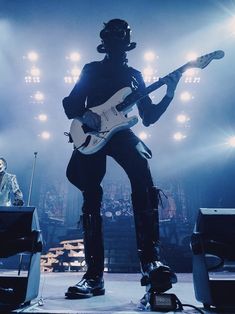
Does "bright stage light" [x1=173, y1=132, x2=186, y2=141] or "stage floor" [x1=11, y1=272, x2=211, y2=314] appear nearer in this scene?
"stage floor" [x1=11, y1=272, x2=211, y2=314]

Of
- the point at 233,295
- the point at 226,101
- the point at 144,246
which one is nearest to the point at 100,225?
the point at 144,246

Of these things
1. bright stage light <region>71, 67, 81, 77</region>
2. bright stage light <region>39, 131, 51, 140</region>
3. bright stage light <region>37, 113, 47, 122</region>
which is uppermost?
bright stage light <region>71, 67, 81, 77</region>

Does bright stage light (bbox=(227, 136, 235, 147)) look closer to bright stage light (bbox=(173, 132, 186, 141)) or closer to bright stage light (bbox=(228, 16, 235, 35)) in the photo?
bright stage light (bbox=(173, 132, 186, 141))

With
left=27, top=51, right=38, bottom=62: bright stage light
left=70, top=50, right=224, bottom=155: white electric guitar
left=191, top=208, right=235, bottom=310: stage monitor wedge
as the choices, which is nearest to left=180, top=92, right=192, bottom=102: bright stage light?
left=27, top=51, right=38, bottom=62: bright stage light

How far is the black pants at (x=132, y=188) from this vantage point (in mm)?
1761

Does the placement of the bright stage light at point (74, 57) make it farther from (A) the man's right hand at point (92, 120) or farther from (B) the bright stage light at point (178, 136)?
(A) the man's right hand at point (92, 120)

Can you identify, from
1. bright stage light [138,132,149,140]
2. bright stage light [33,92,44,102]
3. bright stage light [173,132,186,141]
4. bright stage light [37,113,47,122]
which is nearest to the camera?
bright stage light [33,92,44,102]

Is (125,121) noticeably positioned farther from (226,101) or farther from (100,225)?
(226,101)

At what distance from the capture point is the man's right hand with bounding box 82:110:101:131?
219 centimetres

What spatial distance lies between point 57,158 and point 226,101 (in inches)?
482

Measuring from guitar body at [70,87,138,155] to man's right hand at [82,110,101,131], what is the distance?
4 centimetres

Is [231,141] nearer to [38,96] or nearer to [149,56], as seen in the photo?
[149,56]

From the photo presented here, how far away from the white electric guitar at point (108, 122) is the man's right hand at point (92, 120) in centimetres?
3

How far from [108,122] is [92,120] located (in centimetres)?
14
